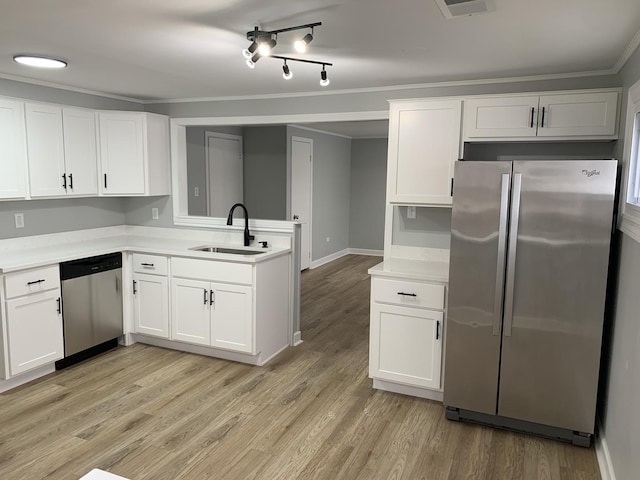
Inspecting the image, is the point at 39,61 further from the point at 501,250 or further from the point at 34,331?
the point at 501,250

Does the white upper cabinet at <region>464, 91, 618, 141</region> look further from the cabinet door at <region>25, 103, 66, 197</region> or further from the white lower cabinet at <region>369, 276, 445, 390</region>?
the cabinet door at <region>25, 103, 66, 197</region>

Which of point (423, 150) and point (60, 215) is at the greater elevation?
point (423, 150)

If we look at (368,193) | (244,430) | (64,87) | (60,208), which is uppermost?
(64,87)

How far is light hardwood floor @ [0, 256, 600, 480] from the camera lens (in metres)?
2.51

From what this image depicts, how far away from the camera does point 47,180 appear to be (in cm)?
378

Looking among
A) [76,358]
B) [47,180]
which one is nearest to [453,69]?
[47,180]

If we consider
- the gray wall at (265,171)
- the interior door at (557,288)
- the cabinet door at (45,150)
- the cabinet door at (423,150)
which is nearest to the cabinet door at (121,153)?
A: the cabinet door at (45,150)

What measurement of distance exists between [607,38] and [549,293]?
4.55 feet

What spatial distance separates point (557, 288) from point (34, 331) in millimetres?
3549

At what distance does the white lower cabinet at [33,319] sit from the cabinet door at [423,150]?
8.67ft

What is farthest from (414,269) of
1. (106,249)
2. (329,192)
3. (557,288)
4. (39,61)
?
(329,192)

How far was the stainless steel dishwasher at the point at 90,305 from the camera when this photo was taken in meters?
3.66

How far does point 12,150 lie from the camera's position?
11.5ft

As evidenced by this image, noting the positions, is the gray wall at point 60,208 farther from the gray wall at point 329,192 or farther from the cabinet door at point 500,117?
the cabinet door at point 500,117
